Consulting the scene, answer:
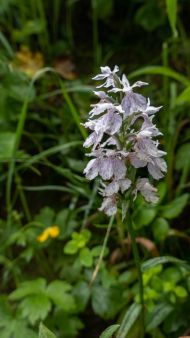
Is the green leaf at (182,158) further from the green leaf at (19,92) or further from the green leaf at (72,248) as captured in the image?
the green leaf at (19,92)

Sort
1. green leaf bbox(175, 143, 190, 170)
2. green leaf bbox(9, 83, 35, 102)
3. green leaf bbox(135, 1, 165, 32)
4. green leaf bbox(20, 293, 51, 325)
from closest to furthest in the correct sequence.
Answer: green leaf bbox(20, 293, 51, 325), green leaf bbox(175, 143, 190, 170), green leaf bbox(9, 83, 35, 102), green leaf bbox(135, 1, 165, 32)

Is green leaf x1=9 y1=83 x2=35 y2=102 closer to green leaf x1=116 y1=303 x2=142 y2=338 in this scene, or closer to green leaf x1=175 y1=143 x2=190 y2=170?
green leaf x1=175 y1=143 x2=190 y2=170

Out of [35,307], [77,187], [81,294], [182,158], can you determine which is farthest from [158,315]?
[182,158]

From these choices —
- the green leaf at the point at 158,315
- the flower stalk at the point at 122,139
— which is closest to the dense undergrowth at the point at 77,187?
the green leaf at the point at 158,315

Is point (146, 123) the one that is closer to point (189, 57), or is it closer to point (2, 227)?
point (2, 227)

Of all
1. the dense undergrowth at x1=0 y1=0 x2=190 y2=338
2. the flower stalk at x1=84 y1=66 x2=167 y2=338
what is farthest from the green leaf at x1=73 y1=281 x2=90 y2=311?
the flower stalk at x1=84 y1=66 x2=167 y2=338

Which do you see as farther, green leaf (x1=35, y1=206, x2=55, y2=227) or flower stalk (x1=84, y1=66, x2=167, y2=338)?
green leaf (x1=35, y1=206, x2=55, y2=227)

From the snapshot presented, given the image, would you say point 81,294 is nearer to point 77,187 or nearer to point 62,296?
point 62,296
